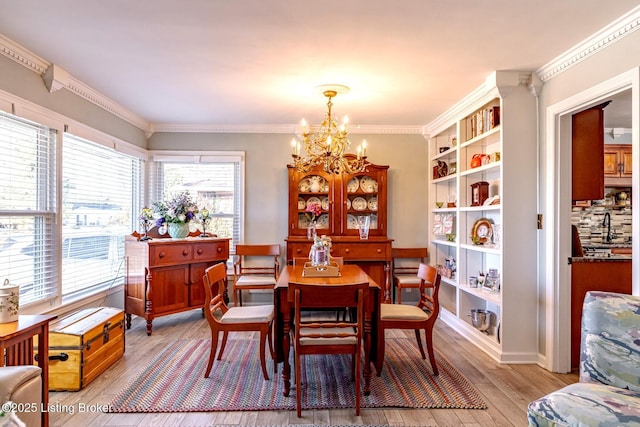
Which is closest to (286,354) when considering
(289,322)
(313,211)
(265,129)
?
(289,322)

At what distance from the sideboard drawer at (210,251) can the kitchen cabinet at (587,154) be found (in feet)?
11.8

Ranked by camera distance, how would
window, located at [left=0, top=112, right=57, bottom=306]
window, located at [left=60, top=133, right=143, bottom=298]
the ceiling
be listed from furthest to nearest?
window, located at [left=60, top=133, right=143, bottom=298]
window, located at [left=0, top=112, right=57, bottom=306]
the ceiling

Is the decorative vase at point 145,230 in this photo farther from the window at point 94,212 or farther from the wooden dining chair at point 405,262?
the wooden dining chair at point 405,262

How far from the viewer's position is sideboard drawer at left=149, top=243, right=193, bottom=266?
3.72 metres

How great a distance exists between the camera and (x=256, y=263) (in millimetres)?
4840

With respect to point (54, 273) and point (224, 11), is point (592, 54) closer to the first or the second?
point (224, 11)

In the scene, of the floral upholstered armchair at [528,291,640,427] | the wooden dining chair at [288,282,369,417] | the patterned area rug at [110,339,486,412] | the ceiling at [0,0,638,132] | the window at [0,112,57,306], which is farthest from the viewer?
the window at [0,112,57,306]

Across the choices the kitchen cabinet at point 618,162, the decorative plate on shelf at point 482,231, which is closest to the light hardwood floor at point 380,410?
the decorative plate on shelf at point 482,231

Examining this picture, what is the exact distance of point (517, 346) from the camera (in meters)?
3.05

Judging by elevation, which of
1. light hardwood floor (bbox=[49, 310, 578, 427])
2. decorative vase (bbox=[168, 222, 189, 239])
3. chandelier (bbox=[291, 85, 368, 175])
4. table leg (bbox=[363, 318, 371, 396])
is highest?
chandelier (bbox=[291, 85, 368, 175])

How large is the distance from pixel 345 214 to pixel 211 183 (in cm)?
189

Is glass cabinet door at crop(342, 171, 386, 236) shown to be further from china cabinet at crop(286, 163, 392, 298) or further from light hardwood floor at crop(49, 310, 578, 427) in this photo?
light hardwood floor at crop(49, 310, 578, 427)

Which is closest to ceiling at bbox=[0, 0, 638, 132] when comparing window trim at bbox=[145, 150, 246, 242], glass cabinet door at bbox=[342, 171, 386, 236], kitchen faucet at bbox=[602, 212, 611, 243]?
window trim at bbox=[145, 150, 246, 242]

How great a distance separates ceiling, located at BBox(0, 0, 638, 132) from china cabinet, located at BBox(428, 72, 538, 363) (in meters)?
0.33
